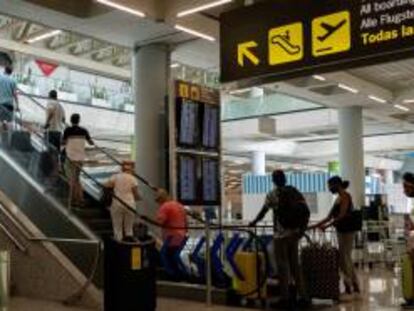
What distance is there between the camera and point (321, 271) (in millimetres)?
8812

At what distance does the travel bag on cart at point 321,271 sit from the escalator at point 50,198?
113 inches

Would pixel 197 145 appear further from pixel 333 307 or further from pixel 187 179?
pixel 333 307

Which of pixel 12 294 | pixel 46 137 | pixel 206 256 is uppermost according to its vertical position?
pixel 46 137

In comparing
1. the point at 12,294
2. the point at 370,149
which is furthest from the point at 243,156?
the point at 12,294

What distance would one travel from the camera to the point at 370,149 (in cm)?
2956

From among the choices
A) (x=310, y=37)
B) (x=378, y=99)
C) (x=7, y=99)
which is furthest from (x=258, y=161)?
(x=310, y=37)

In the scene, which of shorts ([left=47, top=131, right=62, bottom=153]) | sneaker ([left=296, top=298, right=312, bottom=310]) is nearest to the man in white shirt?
shorts ([left=47, top=131, right=62, bottom=153])

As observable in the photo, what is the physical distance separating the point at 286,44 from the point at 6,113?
6555 mm

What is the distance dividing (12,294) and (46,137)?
3132 millimetres

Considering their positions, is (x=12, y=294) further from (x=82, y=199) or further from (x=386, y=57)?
(x=386, y=57)

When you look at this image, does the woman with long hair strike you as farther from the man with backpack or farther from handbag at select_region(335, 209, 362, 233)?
the man with backpack

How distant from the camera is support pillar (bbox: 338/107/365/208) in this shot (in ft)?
59.7

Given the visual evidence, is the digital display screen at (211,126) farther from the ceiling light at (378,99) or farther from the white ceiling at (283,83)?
the ceiling light at (378,99)

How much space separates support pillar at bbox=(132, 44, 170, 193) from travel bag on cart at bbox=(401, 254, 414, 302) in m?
4.97
